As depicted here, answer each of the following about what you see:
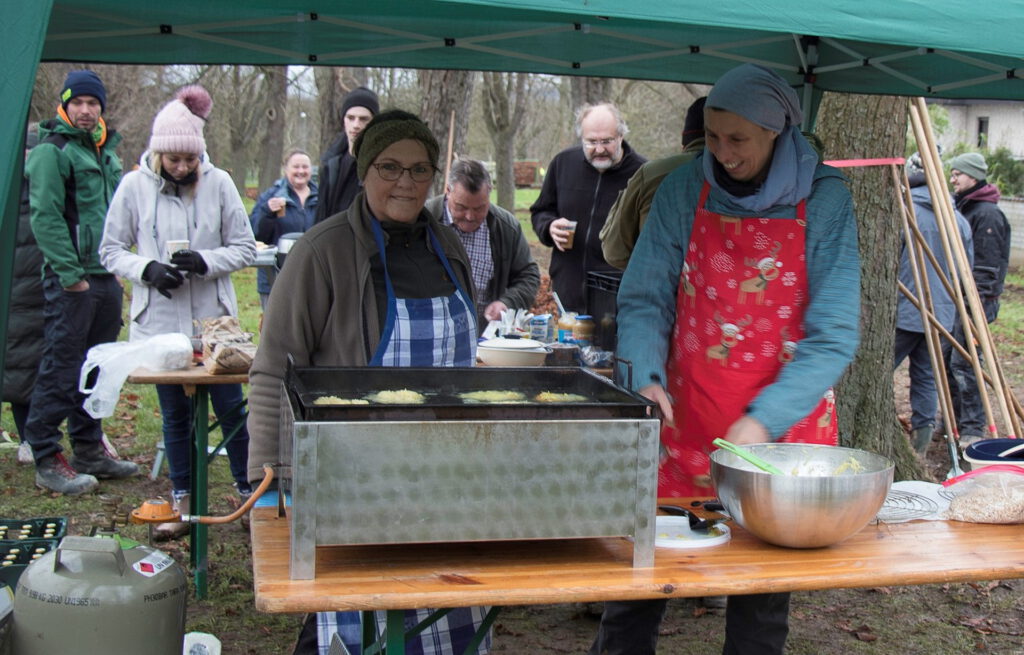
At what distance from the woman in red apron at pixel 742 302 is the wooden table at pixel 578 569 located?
1.25 feet

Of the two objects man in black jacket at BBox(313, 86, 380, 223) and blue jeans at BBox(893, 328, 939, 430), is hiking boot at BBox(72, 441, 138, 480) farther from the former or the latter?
blue jeans at BBox(893, 328, 939, 430)

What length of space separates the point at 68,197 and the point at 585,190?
2.57m

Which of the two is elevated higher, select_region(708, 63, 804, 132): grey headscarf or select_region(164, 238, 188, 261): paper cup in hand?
select_region(708, 63, 804, 132): grey headscarf

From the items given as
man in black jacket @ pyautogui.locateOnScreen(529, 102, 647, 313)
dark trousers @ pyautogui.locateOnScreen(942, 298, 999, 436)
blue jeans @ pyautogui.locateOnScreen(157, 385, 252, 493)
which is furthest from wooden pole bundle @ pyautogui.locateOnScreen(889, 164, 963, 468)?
A: blue jeans @ pyautogui.locateOnScreen(157, 385, 252, 493)

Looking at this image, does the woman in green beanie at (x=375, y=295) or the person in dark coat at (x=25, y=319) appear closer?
the woman in green beanie at (x=375, y=295)

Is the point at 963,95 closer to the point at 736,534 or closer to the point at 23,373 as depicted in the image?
the point at 736,534

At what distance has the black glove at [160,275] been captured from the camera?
4.22 m

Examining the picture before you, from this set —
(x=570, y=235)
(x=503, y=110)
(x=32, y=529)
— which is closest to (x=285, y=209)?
(x=570, y=235)

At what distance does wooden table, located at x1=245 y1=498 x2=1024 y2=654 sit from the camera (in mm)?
1676

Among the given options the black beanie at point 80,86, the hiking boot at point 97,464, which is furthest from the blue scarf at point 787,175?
the hiking boot at point 97,464

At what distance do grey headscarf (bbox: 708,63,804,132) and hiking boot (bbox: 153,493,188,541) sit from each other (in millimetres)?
3033

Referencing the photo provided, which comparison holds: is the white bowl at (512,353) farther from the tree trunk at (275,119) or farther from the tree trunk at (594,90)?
the tree trunk at (275,119)

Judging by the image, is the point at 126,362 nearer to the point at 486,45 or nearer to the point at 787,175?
the point at 486,45

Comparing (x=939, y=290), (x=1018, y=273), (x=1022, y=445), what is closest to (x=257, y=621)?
(x=1022, y=445)
